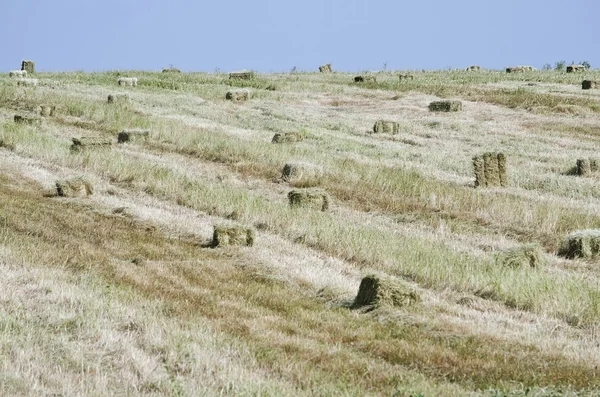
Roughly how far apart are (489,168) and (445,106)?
20.9 m

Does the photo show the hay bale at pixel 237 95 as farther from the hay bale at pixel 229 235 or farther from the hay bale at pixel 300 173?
the hay bale at pixel 229 235

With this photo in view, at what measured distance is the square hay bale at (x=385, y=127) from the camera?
119ft

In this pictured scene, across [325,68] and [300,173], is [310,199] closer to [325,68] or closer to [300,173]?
[300,173]

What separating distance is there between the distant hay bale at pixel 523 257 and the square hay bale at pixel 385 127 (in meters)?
20.0

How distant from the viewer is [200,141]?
3019 cm

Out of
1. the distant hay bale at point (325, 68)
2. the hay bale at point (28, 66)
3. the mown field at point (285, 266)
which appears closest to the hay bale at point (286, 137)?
the mown field at point (285, 266)

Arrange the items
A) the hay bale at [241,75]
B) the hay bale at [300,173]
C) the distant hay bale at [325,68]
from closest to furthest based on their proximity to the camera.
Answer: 1. the hay bale at [300,173]
2. the hay bale at [241,75]
3. the distant hay bale at [325,68]

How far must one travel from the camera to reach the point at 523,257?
16047mm

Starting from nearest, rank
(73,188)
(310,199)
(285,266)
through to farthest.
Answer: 1. (285,266)
2. (73,188)
3. (310,199)

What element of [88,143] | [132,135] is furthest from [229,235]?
[132,135]

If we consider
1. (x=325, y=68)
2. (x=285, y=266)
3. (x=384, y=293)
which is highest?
(x=325, y=68)

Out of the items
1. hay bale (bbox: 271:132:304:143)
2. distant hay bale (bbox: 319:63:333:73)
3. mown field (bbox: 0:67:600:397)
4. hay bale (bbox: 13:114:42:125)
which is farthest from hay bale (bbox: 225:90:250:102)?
distant hay bale (bbox: 319:63:333:73)

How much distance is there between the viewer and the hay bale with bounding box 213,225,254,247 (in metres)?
16.3

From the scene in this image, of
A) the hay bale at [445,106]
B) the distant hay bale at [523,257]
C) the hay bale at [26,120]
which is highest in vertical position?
the hay bale at [445,106]
